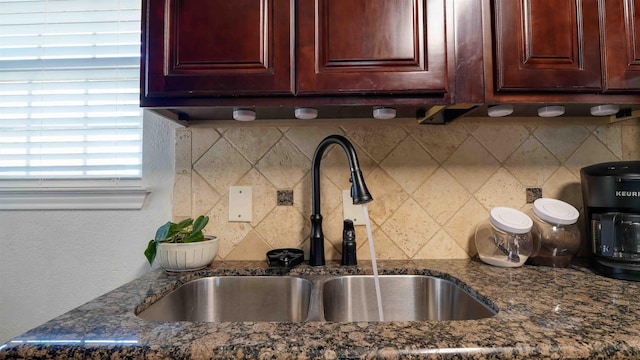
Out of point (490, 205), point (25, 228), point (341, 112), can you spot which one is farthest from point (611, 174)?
point (25, 228)

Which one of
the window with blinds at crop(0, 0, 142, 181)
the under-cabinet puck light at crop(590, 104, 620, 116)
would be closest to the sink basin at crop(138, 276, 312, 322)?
the window with blinds at crop(0, 0, 142, 181)

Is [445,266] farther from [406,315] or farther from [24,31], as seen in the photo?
[24,31]

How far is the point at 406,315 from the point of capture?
38.5 inches

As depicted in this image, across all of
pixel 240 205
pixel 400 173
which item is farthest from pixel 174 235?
pixel 400 173

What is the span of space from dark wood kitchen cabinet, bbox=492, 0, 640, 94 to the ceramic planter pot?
97 centimetres

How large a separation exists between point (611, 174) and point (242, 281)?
1.14m

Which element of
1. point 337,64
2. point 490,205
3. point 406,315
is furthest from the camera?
point 490,205

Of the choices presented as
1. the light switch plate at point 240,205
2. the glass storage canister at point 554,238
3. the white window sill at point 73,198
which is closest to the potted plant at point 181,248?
the light switch plate at point 240,205

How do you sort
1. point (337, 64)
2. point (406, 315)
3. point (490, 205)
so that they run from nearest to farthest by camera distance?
1. point (337, 64)
2. point (406, 315)
3. point (490, 205)

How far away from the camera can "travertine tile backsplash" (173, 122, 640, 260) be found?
1.11 metres

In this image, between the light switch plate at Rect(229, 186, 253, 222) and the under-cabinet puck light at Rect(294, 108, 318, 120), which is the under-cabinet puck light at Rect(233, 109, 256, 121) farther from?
the light switch plate at Rect(229, 186, 253, 222)

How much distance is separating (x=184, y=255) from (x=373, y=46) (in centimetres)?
82

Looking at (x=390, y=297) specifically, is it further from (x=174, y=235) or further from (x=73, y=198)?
(x=73, y=198)

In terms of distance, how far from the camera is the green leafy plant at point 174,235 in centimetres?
93
